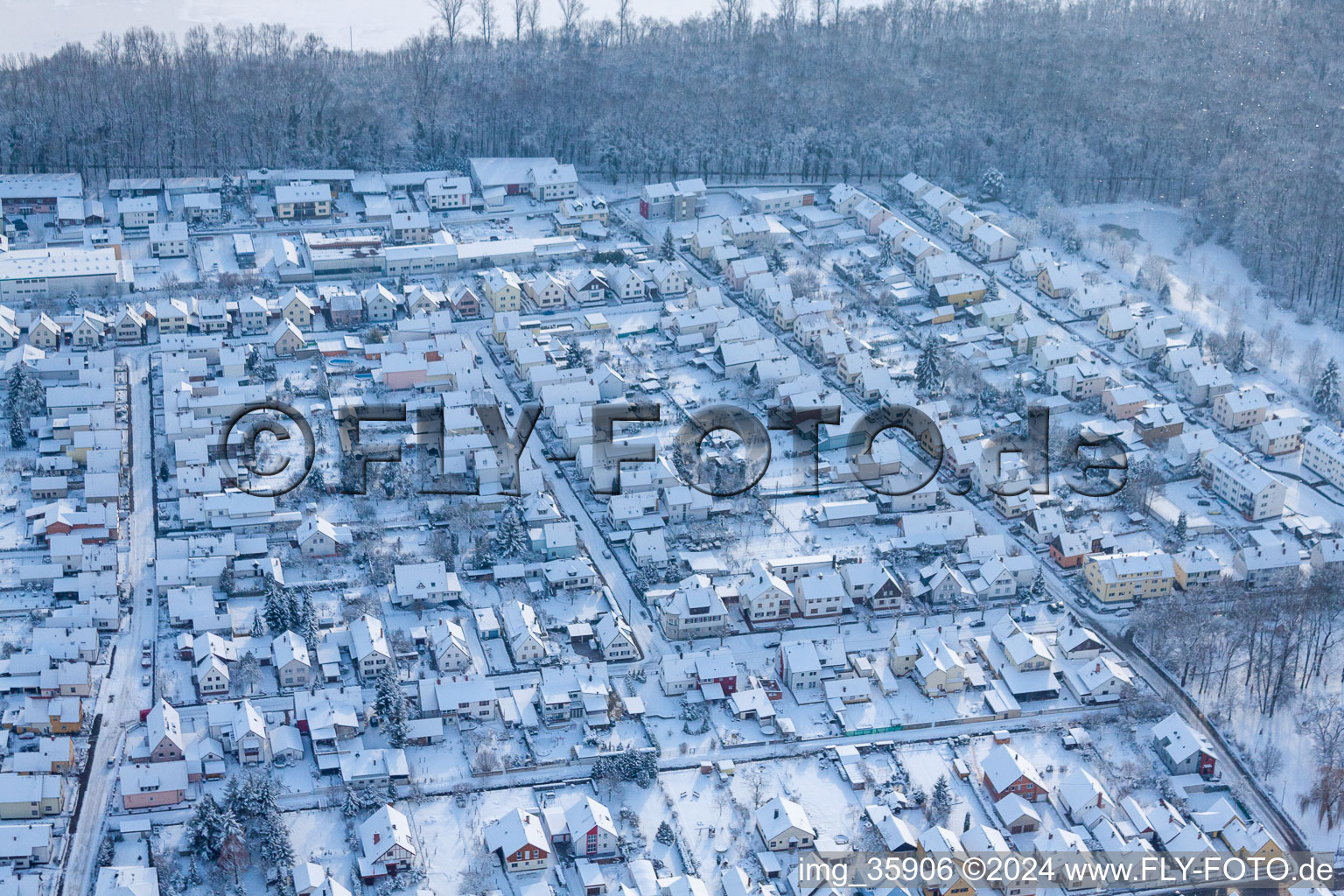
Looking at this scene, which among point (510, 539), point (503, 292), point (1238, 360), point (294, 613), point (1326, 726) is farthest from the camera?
point (503, 292)

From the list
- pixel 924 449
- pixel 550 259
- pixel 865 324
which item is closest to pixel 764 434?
pixel 924 449

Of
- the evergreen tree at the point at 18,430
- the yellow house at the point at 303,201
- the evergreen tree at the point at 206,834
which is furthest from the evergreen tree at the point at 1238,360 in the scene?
the evergreen tree at the point at 18,430

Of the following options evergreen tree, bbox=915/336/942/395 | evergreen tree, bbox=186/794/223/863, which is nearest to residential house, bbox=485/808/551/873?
evergreen tree, bbox=186/794/223/863

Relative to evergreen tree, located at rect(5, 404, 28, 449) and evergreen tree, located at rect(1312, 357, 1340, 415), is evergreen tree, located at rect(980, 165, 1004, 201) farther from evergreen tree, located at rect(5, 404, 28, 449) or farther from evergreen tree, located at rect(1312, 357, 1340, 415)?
evergreen tree, located at rect(5, 404, 28, 449)

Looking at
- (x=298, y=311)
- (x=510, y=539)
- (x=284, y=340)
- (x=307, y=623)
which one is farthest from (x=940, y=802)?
(x=298, y=311)

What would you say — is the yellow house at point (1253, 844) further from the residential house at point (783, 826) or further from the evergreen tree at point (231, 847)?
the evergreen tree at point (231, 847)

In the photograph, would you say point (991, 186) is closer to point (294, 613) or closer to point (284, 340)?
point (284, 340)
